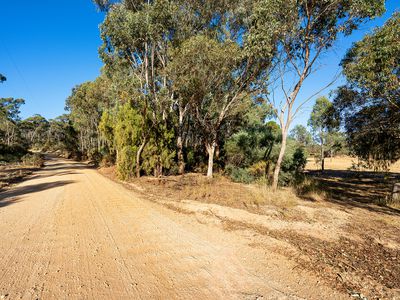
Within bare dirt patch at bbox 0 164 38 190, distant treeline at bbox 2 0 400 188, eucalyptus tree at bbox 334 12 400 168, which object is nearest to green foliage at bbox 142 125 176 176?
distant treeline at bbox 2 0 400 188

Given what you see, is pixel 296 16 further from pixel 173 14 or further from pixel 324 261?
pixel 324 261

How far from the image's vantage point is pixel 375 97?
7715 millimetres

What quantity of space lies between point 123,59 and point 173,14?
4.16 m

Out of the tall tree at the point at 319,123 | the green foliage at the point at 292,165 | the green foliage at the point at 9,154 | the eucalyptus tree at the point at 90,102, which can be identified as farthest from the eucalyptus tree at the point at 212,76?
the green foliage at the point at 9,154

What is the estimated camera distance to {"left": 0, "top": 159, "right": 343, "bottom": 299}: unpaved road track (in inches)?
104

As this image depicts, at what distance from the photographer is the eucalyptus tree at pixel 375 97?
665cm

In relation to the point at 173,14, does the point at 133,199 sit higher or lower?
lower

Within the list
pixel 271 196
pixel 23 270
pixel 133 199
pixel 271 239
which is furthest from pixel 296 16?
pixel 23 270

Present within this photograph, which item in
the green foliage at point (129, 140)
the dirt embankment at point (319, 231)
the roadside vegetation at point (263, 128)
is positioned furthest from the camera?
the green foliage at point (129, 140)

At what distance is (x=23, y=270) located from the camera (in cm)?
304

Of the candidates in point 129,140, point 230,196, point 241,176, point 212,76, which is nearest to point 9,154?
point 129,140

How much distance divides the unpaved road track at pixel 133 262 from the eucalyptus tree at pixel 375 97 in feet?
24.6

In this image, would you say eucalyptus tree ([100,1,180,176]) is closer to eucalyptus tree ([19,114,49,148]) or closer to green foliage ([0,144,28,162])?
green foliage ([0,144,28,162])

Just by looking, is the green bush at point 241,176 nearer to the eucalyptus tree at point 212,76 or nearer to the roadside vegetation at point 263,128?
the roadside vegetation at point 263,128
